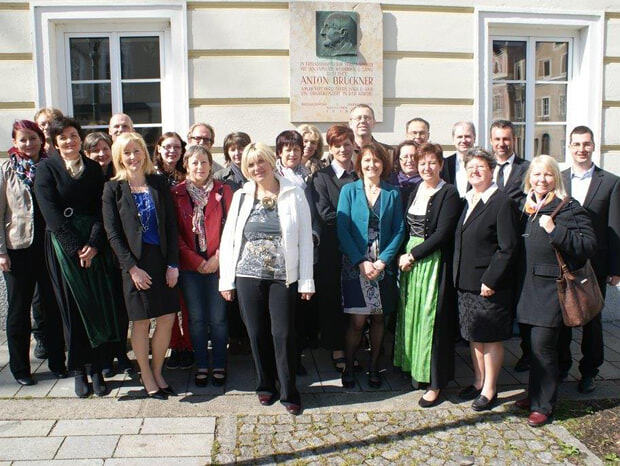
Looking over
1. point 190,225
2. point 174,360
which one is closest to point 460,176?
point 190,225

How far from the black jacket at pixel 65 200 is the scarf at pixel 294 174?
1364mm

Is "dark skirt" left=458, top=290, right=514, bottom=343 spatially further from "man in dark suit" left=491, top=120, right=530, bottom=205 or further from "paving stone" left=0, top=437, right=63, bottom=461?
"paving stone" left=0, top=437, right=63, bottom=461

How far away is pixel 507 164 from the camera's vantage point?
474 cm

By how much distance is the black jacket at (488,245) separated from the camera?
375 centimetres

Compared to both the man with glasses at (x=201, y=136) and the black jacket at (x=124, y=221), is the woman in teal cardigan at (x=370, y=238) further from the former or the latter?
the man with glasses at (x=201, y=136)

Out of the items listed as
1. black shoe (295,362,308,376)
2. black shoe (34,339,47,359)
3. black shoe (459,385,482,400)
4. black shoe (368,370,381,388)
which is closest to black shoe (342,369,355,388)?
black shoe (368,370,381,388)

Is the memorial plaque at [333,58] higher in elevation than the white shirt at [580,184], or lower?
higher

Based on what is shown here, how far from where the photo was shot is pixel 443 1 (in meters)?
6.04

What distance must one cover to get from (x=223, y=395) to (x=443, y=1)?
4511 millimetres

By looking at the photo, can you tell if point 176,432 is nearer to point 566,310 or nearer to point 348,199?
point 348,199

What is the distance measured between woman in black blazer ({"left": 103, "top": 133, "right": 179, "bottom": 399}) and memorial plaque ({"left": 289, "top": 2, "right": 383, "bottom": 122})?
2317 mm

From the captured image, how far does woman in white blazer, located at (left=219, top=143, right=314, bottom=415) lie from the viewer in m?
3.89

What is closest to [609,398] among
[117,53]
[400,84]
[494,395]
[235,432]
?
[494,395]

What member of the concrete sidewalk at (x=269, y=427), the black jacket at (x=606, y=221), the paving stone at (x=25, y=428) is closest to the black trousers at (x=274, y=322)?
the concrete sidewalk at (x=269, y=427)
